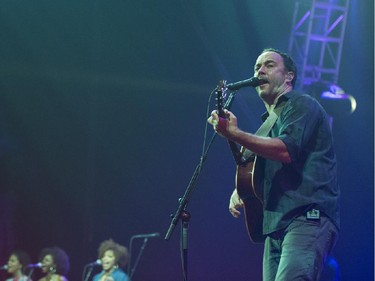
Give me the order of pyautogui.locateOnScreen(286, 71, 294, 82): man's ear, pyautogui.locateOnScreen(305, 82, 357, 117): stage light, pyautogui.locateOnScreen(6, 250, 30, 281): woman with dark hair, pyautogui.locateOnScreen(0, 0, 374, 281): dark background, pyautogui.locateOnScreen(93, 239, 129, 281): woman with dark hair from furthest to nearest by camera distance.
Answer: pyautogui.locateOnScreen(6, 250, 30, 281): woman with dark hair, pyautogui.locateOnScreen(0, 0, 374, 281): dark background, pyautogui.locateOnScreen(93, 239, 129, 281): woman with dark hair, pyautogui.locateOnScreen(305, 82, 357, 117): stage light, pyautogui.locateOnScreen(286, 71, 294, 82): man's ear

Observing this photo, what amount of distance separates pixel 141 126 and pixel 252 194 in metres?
6.51

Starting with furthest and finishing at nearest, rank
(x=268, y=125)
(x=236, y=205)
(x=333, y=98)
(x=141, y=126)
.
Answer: (x=141, y=126), (x=333, y=98), (x=236, y=205), (x=268, y=125)

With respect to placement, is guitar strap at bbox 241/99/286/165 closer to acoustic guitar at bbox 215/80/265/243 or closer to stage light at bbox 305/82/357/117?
acoustic guitar at bbox 215/80/265/243

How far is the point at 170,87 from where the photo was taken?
30.7ft

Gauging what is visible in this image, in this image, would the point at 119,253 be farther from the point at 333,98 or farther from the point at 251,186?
the point at 251,186

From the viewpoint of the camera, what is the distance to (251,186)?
310 cm

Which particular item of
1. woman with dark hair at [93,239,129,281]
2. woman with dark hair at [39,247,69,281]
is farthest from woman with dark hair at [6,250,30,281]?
woman with dark hair at [93,239,129,281]

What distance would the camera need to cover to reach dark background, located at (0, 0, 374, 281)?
332 inches

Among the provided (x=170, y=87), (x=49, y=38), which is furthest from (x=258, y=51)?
(x=49, y=38)

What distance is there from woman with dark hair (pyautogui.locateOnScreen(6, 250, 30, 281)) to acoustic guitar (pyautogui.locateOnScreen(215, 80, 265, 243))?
22.1 feet

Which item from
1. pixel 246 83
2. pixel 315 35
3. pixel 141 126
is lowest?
pixel 246 83

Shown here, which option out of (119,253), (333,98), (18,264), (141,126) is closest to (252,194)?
(333,98)

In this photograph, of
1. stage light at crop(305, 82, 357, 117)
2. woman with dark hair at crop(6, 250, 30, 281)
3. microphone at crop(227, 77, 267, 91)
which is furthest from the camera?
woman with dark hair at crop(6, 250, 30, 281)

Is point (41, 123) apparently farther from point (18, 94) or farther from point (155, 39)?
point (155, 39)
